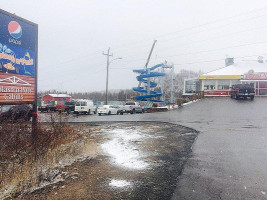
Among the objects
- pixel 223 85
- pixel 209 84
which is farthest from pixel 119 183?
pixel 223 85

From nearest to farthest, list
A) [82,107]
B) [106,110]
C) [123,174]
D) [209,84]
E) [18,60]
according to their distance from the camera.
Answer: [123,174] < [18,60] < [106,110] < [82,107] < [209,84]

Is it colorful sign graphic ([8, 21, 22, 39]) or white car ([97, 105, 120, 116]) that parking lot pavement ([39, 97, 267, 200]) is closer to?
colorful sign graphic ([8, 21, 22, 39])

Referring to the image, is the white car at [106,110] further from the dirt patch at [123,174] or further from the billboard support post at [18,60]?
the billboard support post at [18,60]

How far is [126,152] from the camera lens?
7.84 metres

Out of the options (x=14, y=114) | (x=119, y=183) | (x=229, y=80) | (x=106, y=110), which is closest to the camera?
(x=119, y=183)

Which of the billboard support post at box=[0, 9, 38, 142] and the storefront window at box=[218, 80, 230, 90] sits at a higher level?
the storefront window at box=[218, 80, 230, 90]

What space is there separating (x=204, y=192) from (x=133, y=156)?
125 inches

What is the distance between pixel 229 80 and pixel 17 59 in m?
41.2

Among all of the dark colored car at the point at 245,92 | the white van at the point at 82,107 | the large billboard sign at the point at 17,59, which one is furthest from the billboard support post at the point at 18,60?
the dark colored car at the point at 245,92

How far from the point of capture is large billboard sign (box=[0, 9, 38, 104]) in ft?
23.5

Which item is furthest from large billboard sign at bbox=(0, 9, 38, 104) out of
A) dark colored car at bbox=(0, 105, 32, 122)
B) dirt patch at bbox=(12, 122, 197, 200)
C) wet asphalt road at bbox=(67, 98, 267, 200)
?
wet asphalt road at bbox=(67, 98, 267, 200)

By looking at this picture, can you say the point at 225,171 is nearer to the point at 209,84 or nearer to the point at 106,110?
the point at 106,110

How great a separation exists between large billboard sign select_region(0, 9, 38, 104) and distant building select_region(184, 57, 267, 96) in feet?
124

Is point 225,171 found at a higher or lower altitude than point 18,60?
lower
